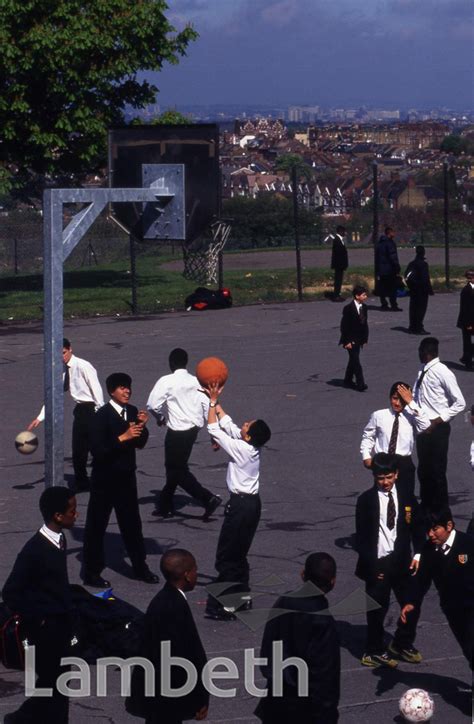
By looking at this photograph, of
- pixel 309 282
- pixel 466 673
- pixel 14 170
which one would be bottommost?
pixel 466 673

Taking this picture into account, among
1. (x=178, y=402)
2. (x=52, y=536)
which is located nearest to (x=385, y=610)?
(x=52, y=536)

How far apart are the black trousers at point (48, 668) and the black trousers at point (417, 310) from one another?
15505 mm

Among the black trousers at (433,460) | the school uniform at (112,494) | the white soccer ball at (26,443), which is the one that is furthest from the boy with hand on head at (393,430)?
the white soccer ball at (26,443)

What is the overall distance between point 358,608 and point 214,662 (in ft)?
4.49

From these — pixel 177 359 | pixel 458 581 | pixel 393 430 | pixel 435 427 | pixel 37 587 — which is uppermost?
pixel 177 359

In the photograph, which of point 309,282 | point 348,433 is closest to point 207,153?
point 348,433

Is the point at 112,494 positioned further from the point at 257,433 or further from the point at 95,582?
the point at 257,433

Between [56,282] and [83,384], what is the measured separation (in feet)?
17.7

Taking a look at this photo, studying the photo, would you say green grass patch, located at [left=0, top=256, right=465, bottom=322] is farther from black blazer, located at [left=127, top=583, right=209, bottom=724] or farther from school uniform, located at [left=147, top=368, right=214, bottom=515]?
black blazer, located at [left=127, top=583, right=209, bottom=724]

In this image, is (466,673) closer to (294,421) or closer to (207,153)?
(207,153)

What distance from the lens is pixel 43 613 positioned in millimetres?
6918

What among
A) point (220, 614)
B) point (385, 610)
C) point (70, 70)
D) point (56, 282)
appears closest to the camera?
point (56, 282)

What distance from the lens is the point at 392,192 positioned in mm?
56875

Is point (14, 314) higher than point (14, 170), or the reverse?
point (14, 170)
